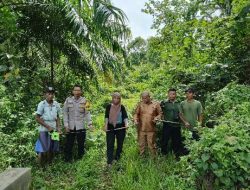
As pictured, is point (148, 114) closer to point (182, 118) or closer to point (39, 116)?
point (182, 118)

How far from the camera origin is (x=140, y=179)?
7.03 m

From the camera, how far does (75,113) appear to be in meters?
8.41

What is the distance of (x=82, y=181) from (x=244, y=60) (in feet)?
20.7

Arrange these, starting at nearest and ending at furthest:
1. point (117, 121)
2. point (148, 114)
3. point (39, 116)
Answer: point (39, 116), point (117, 121), point (148, 114)

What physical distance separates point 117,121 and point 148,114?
0.66m

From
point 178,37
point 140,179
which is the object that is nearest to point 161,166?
point 140,179

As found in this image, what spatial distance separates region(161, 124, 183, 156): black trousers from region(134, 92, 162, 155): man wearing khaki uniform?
28 cm

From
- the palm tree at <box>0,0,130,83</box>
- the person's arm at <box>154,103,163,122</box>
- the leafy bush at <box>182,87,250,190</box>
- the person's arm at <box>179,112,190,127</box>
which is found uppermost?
the palm tree at <box>0,0,130,83</box>

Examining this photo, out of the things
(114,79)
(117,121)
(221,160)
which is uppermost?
(114,79)

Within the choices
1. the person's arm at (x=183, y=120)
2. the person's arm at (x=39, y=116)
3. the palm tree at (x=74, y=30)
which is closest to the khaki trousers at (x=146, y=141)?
the person's arm at (x=183, y=120)

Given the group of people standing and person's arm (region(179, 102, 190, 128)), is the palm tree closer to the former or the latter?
the group of people standing

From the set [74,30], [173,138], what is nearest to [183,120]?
[173,138]

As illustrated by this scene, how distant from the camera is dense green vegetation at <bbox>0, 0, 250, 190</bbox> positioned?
594cm

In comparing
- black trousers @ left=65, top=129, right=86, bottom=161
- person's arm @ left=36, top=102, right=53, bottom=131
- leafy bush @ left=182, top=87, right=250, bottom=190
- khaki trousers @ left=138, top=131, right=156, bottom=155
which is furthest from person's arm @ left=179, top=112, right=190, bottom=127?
person's arm @ left=36, top=102, right=53, bottom=131
